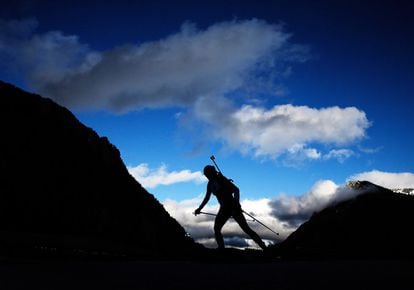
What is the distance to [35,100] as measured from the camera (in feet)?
319

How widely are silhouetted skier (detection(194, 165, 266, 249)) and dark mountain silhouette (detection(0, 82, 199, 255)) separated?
6131cm

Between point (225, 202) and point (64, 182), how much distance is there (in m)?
87.4

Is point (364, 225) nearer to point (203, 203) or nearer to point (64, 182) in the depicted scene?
point (64, 182)

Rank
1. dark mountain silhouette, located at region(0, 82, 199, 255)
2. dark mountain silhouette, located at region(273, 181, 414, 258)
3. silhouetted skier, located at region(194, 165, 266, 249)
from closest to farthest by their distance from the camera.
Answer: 1. silhouetted skier, located at region(194, 165, 266, 249)
2. dark mountain silhouette, located at region(0, 82, 199, 255)
3. dark mountain silhouette, located at region(273, 181, 414, 258)

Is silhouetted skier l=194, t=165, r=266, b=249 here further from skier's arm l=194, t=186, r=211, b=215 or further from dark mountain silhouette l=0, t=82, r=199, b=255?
dark mountain silhouette l=0, t=82, r=199, b=255

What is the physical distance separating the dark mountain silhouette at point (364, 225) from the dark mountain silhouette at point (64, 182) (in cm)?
4193

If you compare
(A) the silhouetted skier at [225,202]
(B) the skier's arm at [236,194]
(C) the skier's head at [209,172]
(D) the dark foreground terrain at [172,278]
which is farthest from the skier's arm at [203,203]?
(D) the dark foreground terrain at [172,278]

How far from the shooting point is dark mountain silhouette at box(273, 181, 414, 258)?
102 metres

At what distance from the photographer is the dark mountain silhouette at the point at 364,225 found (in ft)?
333

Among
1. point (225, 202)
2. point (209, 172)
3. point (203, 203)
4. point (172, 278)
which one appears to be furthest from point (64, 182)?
point (172, 278)

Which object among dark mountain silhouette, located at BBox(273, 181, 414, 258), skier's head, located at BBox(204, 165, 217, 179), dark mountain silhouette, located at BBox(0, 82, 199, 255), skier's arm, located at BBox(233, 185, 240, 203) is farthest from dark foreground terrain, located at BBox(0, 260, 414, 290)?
dark mountain silhouette, located at BBox(273, 181, 414, 258)

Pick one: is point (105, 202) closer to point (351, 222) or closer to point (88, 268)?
point (351, 222)

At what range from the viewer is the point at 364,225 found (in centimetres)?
12925

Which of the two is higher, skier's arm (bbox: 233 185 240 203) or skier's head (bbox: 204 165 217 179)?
skier's head (bbox: 204 165 217 179)
